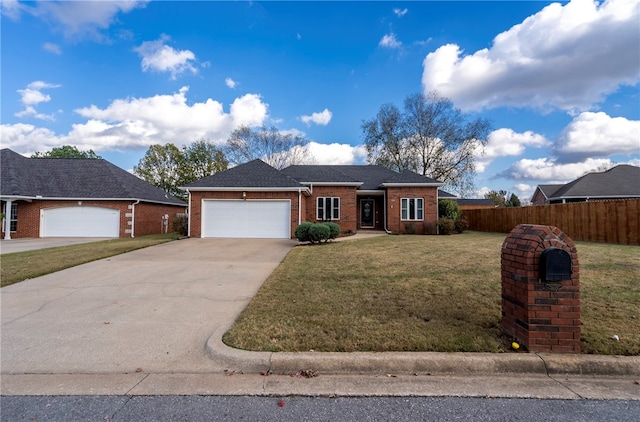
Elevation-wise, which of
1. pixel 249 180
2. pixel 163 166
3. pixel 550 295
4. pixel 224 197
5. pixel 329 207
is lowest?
pixel 550 295

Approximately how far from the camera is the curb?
3182mm

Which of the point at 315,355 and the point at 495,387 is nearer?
the point at 495,387

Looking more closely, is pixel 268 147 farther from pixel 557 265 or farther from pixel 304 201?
pixel 557 265

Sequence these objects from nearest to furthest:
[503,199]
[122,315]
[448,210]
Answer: [122,315]
[448,210]
[503,199]

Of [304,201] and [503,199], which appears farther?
[503,199]

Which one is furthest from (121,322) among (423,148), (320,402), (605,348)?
(423,148)

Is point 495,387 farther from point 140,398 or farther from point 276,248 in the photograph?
point 276,248

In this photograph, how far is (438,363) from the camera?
3.25 meters

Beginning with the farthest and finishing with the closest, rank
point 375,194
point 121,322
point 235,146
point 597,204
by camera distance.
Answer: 1. point 235,146
2. point 375,194
3. point 597,204
4. point 121,322

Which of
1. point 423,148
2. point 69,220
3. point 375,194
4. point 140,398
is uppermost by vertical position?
point 423,148

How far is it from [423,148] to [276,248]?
79.1 ft

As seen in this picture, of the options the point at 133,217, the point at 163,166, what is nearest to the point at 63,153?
the point at 163,166

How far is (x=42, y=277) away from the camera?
7.50m

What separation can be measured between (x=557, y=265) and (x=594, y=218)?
14505 mm
